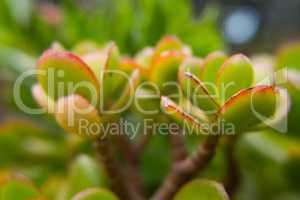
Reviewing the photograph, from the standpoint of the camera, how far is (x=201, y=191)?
40 centimetres

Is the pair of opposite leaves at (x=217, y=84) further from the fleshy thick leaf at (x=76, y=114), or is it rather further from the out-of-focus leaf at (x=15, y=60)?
the out-of-focus leaf at (x=15, y=60)

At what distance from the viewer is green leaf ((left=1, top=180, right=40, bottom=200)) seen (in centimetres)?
44

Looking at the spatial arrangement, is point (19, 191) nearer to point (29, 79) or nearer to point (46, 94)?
point (46, 94)

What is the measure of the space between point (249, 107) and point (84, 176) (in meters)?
0.18

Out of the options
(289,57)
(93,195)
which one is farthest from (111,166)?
(289,57)

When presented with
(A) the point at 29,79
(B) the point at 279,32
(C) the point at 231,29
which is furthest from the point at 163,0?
(B) the point at 279,32

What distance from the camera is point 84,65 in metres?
0.41

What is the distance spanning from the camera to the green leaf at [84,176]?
47 centimetres

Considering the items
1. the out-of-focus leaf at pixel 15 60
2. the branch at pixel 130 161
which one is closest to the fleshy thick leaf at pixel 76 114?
the branch at pixel 130 161

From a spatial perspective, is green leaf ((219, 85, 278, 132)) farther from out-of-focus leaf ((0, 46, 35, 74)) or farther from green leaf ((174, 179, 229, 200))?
out-of-focus leaf ((0, 46, 35, 74))

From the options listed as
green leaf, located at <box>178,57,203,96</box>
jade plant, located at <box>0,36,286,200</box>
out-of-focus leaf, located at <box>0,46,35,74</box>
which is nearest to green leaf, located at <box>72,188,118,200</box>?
jade plant, located at <box>0,36,286,200</box>

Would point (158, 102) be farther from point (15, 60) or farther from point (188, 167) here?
point (15, 60)

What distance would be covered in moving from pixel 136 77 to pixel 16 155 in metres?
0.30

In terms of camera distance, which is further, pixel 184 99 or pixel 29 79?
pixel 29 79
